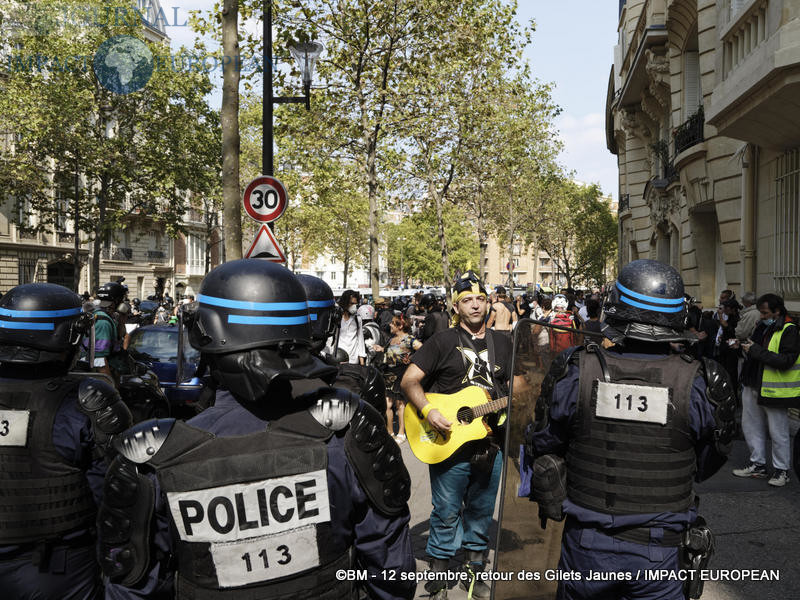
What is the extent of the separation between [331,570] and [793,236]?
1004 cm


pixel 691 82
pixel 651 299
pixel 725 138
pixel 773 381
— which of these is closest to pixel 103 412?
pixel 651 299

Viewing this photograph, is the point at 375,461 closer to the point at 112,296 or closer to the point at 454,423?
the point at 454,423

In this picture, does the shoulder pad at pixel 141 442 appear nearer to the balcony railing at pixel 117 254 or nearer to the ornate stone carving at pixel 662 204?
the ornate stone carving at pixel 662 204

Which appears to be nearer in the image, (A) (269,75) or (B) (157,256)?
(A) (269,75)

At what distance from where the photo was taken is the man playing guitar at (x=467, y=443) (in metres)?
4.07

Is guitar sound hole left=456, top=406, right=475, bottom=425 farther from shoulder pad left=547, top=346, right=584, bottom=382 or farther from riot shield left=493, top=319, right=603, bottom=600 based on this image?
shoulder pad left=547, top=346, right=584, bottom=382

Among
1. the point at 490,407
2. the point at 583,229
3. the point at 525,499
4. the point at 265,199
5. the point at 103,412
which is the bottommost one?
the point at 525,499

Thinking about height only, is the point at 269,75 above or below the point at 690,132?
below

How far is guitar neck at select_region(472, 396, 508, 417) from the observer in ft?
13.6

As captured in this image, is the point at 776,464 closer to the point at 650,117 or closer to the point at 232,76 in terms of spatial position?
the point at 232,76

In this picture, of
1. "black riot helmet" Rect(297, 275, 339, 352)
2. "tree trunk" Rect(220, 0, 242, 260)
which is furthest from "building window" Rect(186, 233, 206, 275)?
"black riot helmet" Rect(297, 275, 339, 352)

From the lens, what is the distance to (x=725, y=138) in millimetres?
12961

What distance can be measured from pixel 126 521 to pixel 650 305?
195cm

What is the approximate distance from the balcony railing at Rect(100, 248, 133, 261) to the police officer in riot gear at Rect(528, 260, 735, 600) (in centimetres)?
4443
